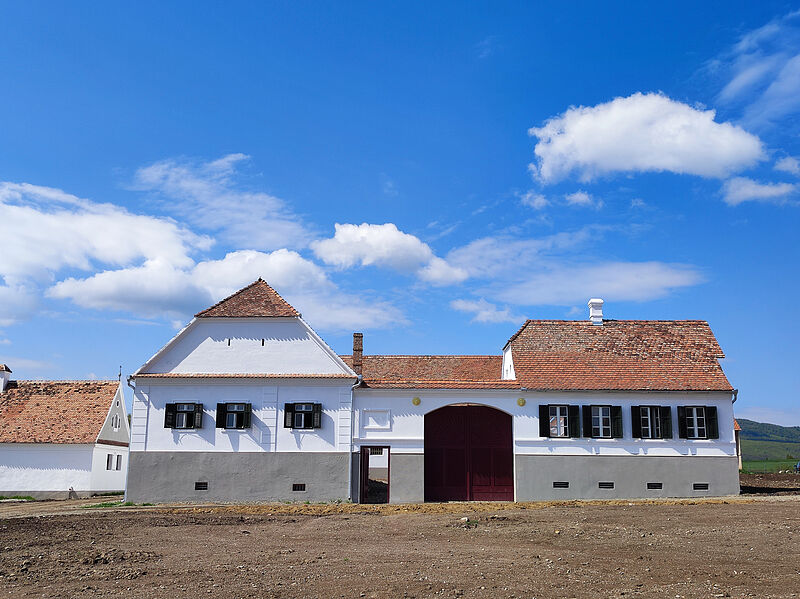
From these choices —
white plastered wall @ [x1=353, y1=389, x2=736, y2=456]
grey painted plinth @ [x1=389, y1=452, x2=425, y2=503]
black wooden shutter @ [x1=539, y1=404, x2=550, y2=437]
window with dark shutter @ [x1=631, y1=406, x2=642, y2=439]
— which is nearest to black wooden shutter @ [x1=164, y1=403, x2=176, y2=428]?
white plastered wall @ [x1=353, y1=389, x2=736, y2=456]

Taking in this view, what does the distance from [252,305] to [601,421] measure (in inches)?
550

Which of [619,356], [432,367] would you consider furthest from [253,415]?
[619,356]

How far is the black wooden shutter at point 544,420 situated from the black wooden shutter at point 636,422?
317cm

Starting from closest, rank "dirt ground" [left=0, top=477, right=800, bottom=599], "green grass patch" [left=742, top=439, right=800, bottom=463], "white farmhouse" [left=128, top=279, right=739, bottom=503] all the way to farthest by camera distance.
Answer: "dirt ground" [left=0, top=477, right=800, bottom=599], "white farmhouse" [left=128, top=279, right=739, bottom=503], "green grass patch" [left=742, top=439, right=800, bottom=463]

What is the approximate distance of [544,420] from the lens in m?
27.0

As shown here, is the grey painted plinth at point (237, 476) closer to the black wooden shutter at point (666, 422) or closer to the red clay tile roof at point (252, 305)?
the red clay tile roof at point (252, 305)

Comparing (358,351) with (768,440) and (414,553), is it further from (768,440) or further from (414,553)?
(768,440)

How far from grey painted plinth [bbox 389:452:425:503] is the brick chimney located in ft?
12.7

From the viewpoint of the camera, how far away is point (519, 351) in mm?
29016

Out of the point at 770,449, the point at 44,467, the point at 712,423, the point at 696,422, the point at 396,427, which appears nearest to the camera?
the point at 396,427

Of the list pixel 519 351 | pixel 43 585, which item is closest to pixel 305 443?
pixel 519 351

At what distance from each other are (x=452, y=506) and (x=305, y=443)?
19.3 ft

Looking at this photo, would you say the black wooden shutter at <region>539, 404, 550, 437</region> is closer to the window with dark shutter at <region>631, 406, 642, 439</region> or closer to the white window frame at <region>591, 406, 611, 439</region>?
the white window frame at <region>591, 406, 611, 439</region>

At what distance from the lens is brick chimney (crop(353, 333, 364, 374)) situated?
28.6m
